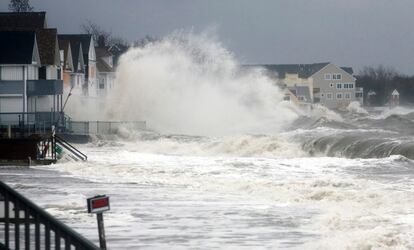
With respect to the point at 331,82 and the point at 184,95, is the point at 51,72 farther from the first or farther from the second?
the point at 331,82

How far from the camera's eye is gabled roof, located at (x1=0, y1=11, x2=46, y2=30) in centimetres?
6894

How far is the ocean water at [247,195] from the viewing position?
15.3m

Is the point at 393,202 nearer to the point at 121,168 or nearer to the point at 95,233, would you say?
the point at 95,233

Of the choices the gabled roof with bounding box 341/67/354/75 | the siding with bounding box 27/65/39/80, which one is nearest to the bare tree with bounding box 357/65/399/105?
the gabled roof with bounding box 341/67/354/75

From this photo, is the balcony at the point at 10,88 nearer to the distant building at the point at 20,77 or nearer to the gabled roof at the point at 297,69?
the distant building at the point at 20,77

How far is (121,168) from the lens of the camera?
33.5 meters

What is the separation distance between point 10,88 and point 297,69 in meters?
105

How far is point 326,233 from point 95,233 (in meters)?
4.43

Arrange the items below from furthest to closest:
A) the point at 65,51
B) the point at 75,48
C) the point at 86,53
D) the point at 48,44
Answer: the point at 86,53 < the point at 75,48 < the point at 65,51 < the point at 48,44

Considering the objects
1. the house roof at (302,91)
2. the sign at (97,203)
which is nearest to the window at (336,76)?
the house roof at (302,91)

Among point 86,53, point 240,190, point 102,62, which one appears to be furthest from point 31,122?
point 102,62

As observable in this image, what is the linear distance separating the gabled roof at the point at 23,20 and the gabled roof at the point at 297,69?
84.3 metres

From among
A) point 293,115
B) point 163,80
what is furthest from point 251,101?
point 163,80

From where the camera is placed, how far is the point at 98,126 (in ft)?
192
